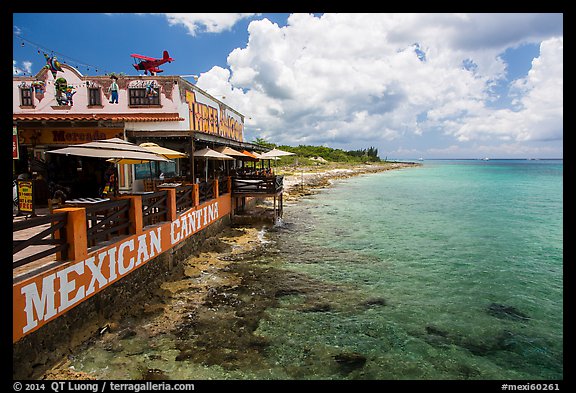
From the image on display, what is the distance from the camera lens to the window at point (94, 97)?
17.3 m

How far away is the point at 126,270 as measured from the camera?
8.20m

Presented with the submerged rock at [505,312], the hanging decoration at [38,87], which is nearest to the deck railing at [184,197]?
the submerged rock at [505,312]

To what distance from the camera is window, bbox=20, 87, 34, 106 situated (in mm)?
16969

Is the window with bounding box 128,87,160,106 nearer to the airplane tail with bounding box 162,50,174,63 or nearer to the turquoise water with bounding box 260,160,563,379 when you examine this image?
the airplane tail with bounding box 162,50,174,63

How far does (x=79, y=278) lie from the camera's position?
6.45m

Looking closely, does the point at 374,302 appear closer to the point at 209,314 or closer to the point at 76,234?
the point at 209,314

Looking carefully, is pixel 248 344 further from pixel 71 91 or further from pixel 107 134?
pixel 71 91

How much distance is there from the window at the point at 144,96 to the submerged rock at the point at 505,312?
17485mm

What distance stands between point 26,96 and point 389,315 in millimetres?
20170

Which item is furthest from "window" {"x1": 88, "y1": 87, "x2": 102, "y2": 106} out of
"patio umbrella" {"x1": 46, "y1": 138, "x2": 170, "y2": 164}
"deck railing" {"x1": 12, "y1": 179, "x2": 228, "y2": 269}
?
"patio umbrella" {"x1": 46, "y1": 138, "x2": 170, "y2": 164}

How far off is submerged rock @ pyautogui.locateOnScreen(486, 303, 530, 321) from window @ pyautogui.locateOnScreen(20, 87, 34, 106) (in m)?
22.4

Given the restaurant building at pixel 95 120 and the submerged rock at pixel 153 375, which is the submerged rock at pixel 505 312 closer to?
the submerged rock at pixel 153 375

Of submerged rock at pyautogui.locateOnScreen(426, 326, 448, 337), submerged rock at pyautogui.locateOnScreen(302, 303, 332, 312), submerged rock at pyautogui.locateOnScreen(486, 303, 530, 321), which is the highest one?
submerged rock at pyautogui.locateOnScreen(302, 303, 332, 312)

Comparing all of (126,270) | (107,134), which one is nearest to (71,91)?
(107,134)
